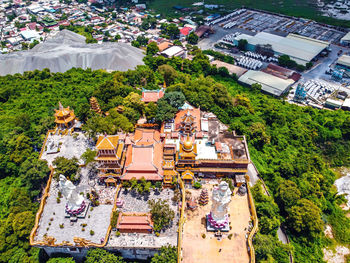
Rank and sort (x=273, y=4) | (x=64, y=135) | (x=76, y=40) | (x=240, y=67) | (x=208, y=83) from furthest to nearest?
(x=273, y=4) < (x=76, y=40) < (x=240, y=67) < (x=208, y=83) < (x=64, y=135)

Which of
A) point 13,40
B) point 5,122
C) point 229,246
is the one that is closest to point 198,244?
point 229,246

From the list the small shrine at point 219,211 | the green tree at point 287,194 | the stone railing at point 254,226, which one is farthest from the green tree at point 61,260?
the green tree at point 287,194

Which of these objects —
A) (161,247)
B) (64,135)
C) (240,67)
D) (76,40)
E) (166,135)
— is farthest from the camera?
(76,40)

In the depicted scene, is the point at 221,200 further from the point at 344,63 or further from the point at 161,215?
the point at 344,63

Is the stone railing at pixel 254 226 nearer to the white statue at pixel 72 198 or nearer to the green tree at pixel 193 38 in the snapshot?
the white statue at pixel 72 198

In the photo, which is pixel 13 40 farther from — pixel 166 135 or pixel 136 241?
pixel 136 241

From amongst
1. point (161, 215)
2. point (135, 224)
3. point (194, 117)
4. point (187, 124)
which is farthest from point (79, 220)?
point (194, 117)
